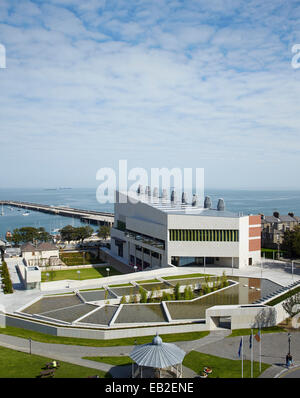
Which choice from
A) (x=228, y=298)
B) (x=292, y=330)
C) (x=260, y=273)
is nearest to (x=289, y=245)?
(x=260, y=273)

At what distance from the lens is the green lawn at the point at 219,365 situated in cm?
1890

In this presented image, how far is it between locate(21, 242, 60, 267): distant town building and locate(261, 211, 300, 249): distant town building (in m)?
35.9


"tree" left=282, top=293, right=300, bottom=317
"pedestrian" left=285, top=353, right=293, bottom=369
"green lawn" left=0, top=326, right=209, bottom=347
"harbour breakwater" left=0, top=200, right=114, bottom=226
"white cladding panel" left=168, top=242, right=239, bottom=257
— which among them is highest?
"white cladding panel" left=168, top=242, right=239, bottom=257

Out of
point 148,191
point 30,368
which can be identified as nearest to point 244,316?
point 30,368

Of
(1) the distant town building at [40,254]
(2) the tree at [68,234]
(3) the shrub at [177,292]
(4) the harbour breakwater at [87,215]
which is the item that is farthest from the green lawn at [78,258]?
(4) the harbour breakwater at [87,215]

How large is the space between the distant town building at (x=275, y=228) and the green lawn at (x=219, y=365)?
3910 cm

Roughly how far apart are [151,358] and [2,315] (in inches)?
652

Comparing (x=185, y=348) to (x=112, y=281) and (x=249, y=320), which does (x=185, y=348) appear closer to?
(x=249, y=320)

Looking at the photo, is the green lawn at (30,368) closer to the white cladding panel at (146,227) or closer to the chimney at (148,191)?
the white cladding panel at (146,227)

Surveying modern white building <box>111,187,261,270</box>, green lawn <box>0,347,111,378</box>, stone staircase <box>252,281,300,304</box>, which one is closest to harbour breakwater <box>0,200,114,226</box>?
modern white building <box>111,187,261,270</box>

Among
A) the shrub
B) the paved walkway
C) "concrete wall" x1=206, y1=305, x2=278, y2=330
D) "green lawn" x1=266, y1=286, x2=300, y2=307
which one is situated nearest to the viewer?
the paved walkway

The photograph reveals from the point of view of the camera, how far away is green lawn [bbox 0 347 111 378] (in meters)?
18.9

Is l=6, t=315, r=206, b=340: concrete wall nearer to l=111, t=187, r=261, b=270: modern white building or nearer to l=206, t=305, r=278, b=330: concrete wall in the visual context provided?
l=206, t=305, r=278, b=330: concrete wall

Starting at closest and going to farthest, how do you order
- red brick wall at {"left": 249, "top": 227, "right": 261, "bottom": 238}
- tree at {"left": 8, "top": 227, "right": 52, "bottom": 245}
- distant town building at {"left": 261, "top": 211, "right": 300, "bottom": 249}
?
red brick wall at {"left": 249, "top": 227, "right": 261, "bottom": 238}, distant town building at {"left": 261, "top": 211, "right": 300, "bottom": 249}, tree at {"left": 8, "top": 227, "right": 52, "bottom": 245}
